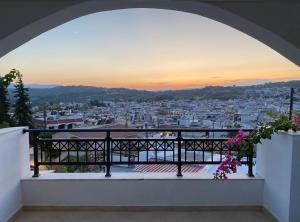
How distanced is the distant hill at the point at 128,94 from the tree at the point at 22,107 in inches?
3.2

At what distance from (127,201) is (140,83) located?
5.21 ft

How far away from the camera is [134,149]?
3.30m

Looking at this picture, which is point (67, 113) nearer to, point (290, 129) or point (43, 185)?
point (43, 185)

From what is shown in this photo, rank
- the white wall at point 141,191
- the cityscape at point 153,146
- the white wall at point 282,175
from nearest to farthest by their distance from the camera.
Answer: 1. the white wall at point 282,175
2. the cityscape at point 153,146
3. the white wall at point 141,191

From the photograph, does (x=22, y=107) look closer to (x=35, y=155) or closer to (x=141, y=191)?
(x=35, y=155)

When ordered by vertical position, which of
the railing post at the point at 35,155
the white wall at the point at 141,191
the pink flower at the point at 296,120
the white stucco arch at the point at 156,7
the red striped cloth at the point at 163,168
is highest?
the white stucco arch at the point at 156,7

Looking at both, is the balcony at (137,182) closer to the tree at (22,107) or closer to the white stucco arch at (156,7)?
the tree at (22,107)

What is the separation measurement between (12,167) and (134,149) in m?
1.26

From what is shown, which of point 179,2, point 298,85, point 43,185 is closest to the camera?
point 179,2

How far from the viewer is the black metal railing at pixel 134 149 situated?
3279 mm

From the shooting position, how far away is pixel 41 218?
3.04 metres

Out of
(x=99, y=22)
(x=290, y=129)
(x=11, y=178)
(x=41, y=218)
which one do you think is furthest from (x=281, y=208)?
(x=99, y=22)

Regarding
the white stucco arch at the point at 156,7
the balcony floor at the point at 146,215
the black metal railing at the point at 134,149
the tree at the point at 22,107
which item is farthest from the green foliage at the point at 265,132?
the tree at the point at 22,107

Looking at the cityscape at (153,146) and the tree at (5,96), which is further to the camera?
the tree at (5,96)
